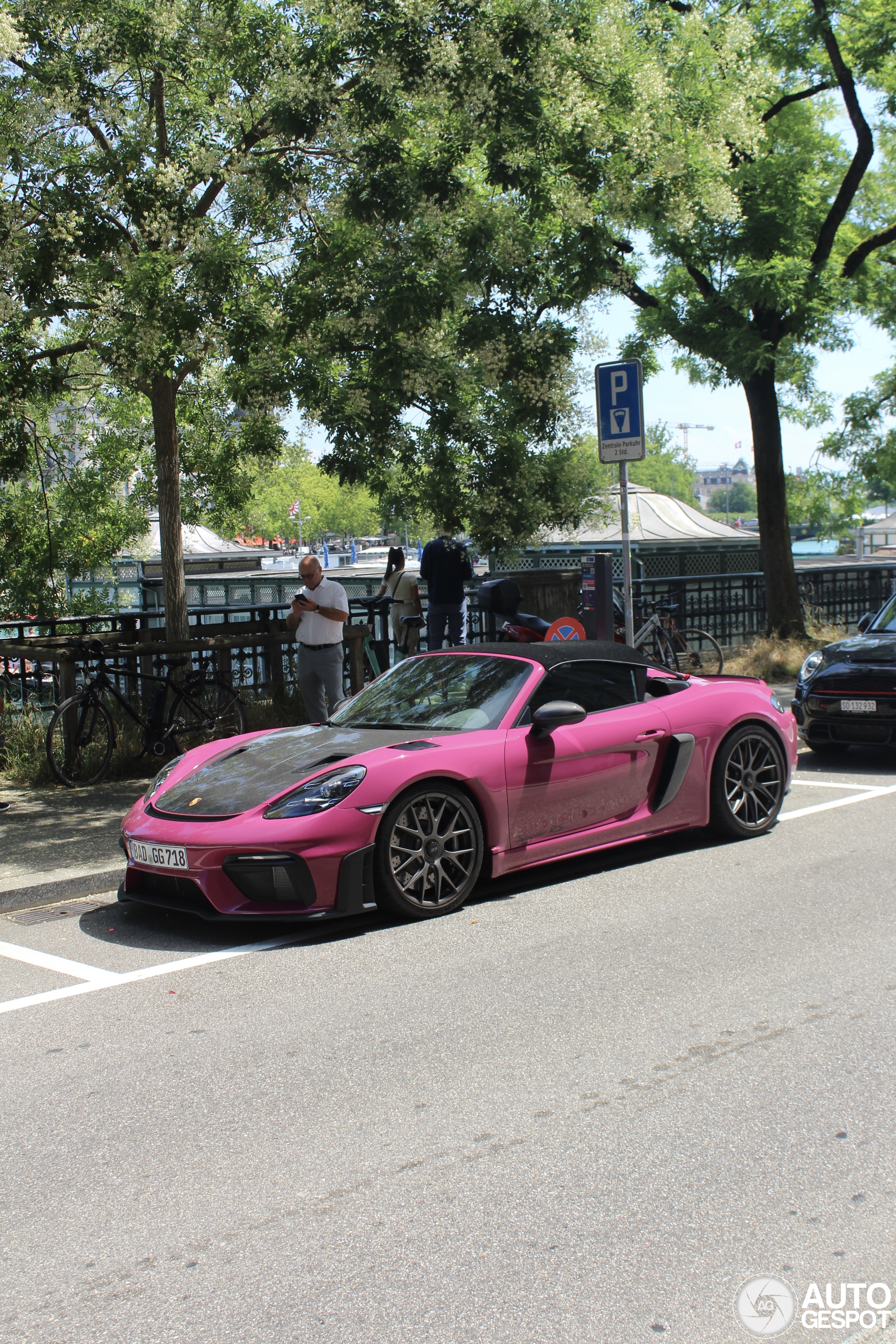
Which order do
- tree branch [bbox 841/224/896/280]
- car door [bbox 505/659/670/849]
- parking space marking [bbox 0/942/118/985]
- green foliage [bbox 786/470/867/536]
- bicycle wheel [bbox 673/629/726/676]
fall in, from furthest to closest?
green foliage [bbox 786/470/867/536]
tree branch [bbox 841/224/896/280]
bicycle wheel [bbox 673/629/726/676]
car door [bbox 505/659/670/849]
parking space marking [bbox 0/942/118/985]

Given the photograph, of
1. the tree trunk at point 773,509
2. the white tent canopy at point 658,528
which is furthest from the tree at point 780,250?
the white tent canopy at point 658,528

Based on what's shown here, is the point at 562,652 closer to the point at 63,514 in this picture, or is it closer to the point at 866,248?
the point at 63,514

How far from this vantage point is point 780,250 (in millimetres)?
16734

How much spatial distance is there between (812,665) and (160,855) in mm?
6872

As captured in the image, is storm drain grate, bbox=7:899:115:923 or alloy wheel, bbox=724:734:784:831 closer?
storm drain grate, bbox=7:899:115:923

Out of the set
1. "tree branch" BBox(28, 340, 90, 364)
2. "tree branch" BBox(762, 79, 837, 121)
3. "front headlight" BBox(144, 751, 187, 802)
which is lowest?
"front headlight" BBox(144, 751, 187, 802)

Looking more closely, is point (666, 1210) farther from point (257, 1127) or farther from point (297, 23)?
point (297, 23)

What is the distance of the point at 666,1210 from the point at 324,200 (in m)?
8.99

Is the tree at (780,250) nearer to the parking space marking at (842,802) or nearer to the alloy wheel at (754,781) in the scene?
the parking space marking at (842,802)

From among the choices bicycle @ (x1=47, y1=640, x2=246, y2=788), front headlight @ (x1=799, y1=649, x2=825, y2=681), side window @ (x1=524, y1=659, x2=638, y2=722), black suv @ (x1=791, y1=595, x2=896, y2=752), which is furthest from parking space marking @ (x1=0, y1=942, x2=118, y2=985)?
front headlight @ (x1=799, y1=649, x2=825, y2=681)

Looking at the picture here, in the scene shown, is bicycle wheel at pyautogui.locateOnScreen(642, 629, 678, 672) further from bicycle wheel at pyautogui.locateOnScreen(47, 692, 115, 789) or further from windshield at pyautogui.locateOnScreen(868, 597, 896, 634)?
bicycle wheel at pyautogui.locateOnScreen(47, 692, 115, 789)

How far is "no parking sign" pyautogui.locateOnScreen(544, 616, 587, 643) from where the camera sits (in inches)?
565

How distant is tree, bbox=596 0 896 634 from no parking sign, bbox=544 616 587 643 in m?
4.26

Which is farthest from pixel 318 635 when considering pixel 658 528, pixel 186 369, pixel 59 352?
pixel 658 528
